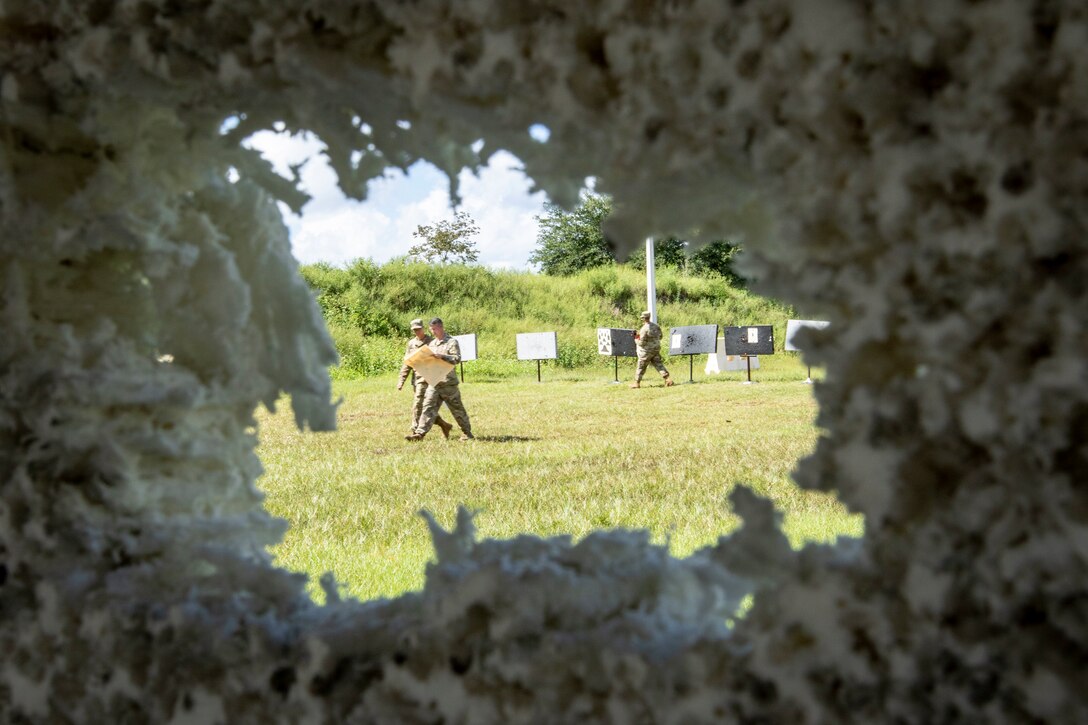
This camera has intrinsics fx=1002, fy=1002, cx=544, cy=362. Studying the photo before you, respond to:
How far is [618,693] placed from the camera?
0.57m

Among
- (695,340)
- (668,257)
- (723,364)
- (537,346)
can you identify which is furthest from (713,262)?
(537,346)

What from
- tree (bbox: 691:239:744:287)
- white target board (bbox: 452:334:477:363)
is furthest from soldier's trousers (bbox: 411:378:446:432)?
tree (bbox: 691:239:744:287)

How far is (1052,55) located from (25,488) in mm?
733

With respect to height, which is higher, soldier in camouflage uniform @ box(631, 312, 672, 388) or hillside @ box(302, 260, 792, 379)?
hillside @ box(302, 260, 792, 379)

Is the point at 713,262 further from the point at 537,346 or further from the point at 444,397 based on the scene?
the point at 444,397

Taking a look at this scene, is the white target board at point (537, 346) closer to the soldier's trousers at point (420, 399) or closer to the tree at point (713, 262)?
the soldier's trousers at point (420, 399)

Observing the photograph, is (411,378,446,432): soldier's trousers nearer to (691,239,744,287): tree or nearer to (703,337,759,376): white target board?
(703,337,759,376): white target board

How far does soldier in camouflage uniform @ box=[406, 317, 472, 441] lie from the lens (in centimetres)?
622

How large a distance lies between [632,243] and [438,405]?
5.76 m

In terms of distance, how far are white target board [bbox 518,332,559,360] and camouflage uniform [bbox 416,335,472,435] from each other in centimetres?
496

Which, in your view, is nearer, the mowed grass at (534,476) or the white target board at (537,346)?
the mowed grass at (534,476)

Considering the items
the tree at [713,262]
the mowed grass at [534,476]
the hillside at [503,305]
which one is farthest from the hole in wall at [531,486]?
the tree at [713,262]

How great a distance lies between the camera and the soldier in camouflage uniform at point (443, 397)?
20.4ft

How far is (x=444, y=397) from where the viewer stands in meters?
6.26
